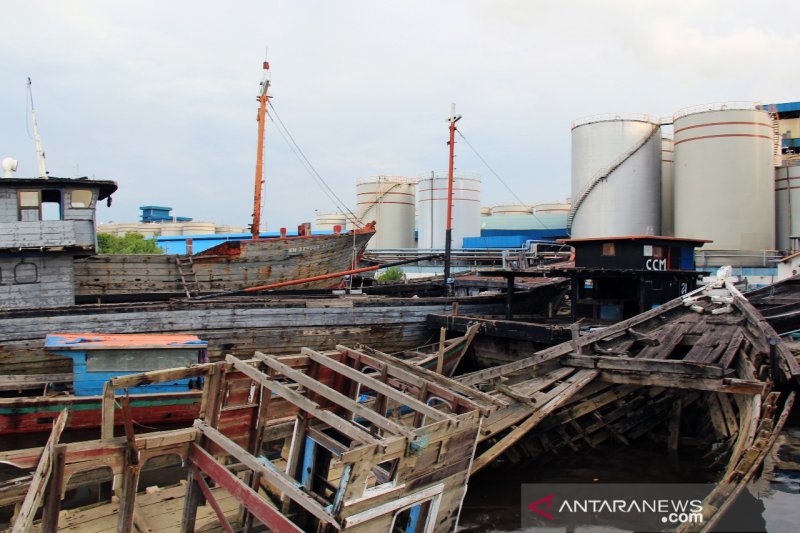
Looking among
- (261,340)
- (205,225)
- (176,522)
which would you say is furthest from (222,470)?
(205,225)

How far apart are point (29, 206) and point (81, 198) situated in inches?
51.5

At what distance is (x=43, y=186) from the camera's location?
15.8 metres

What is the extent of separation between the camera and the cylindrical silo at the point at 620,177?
37750 millimetres

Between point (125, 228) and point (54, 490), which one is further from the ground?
point (125, 228)

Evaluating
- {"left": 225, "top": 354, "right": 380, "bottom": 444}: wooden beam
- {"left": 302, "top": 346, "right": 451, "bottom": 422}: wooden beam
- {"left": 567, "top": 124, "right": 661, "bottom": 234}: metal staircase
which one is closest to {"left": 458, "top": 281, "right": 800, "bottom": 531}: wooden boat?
{"left": 302, "top": 346, "right": 451, "bottom": 422}: wooden beam

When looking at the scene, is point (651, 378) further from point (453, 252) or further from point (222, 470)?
point (453, 252)

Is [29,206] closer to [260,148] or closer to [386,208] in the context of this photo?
[260,148]

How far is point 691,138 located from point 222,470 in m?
37.5

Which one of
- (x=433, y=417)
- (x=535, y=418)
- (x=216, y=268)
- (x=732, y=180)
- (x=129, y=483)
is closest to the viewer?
(x=433, y=417)

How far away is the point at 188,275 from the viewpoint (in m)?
20.6

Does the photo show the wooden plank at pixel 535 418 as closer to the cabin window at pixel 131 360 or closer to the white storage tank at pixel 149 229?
the cabin window at pixel 131 360

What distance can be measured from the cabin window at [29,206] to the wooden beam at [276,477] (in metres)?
11.5

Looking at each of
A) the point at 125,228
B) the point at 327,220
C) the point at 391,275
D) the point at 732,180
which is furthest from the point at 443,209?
the point at 125,228

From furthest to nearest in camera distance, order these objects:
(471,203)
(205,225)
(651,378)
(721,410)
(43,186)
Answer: (205,225) < (471,203) < (43,186) < (721,410) < (651,378)
